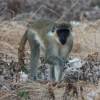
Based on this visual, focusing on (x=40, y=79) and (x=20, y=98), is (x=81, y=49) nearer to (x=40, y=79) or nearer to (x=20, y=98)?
(x=40, y=79)

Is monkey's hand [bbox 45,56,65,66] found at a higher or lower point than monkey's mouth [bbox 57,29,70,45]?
lower

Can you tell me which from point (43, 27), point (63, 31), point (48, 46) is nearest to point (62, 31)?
point (63, 31)

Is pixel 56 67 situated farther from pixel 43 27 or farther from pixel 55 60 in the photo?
pixel 43 27

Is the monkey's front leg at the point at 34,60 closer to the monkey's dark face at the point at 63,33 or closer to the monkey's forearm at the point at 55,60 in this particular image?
the monkey's forearm at the point at 55,60

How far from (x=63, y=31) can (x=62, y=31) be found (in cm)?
2

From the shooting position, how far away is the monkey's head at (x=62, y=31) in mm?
9312

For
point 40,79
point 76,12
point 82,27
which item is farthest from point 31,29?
point 76,12

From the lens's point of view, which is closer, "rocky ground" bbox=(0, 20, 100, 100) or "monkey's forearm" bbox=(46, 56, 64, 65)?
"rocky ground" bbox=(0, 20, 100, 100)

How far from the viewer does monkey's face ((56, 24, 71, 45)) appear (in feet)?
30.5

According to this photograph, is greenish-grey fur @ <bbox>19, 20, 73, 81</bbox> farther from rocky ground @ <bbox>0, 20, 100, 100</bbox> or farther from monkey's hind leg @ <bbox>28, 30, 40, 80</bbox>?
rocky ground @ <bbox>0, 20, 100, 100</bbox>

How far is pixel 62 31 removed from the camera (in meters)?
9.32

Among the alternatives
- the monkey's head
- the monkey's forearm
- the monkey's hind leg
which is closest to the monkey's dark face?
the monkey's head

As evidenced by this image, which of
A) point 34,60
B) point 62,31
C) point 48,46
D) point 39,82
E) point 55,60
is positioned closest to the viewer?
point 39,82

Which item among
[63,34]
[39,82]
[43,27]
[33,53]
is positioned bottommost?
[39,82]
